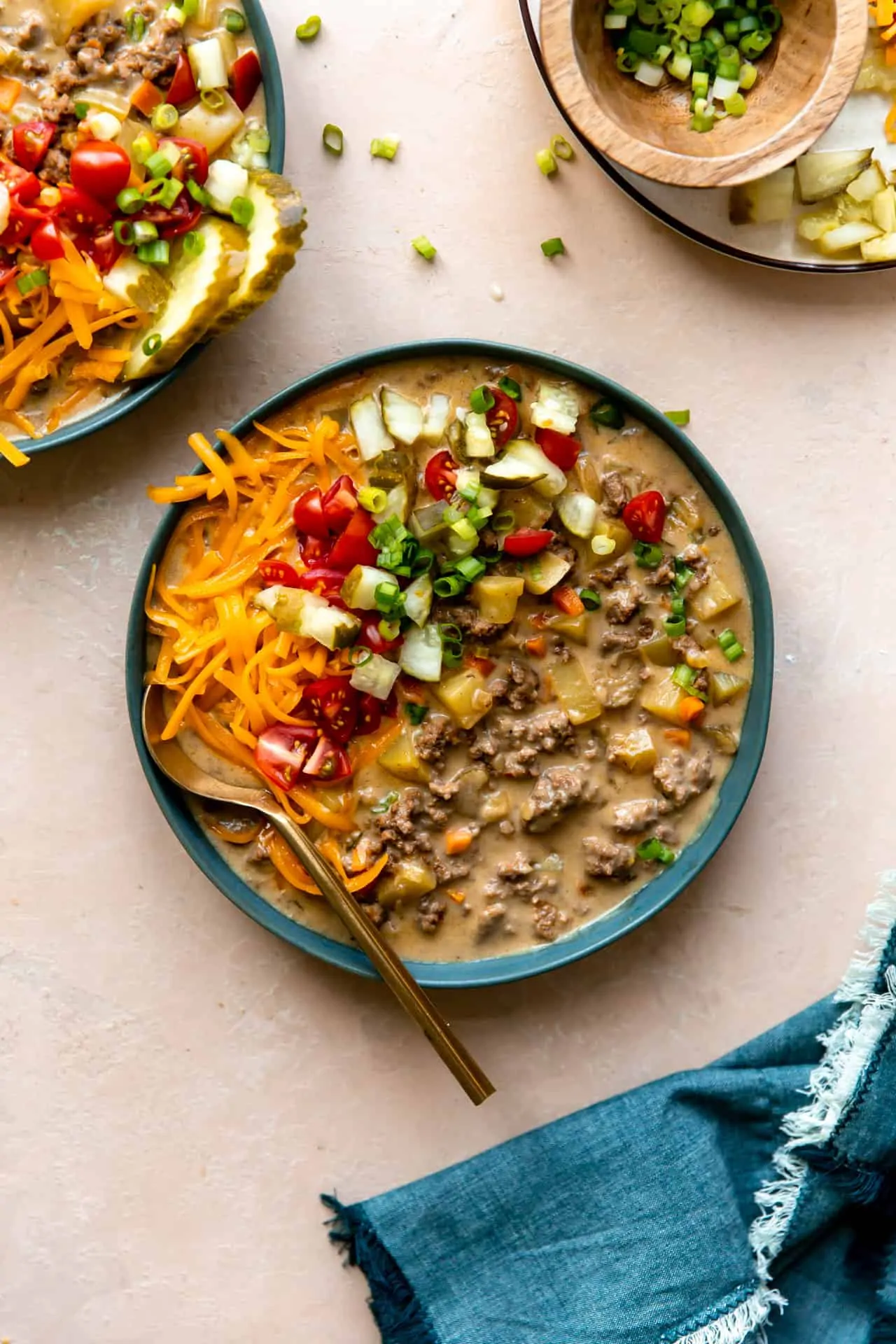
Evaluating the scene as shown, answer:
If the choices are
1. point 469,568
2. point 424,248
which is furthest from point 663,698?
point 424,248

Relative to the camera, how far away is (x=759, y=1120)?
10.7ft

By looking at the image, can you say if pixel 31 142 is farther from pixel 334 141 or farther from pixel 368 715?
pixel 368 715

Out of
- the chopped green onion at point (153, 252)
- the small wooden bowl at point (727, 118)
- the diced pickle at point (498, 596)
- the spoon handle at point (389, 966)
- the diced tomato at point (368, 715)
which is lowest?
the spoon handle at point (389, 966)

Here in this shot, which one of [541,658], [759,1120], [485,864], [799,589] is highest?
[799,589]

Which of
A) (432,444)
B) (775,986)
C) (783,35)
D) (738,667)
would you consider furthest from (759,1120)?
(783,35)

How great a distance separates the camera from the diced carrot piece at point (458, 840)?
3.03m

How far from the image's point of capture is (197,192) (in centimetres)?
292

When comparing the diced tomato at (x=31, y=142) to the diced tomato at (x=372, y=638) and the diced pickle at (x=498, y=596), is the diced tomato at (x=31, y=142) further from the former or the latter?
the diced pickle at (x=498, y=596)

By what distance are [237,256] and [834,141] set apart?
166cm

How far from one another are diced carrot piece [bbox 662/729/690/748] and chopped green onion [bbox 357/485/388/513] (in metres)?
0.97

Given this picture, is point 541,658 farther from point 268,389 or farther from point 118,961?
point 118,961

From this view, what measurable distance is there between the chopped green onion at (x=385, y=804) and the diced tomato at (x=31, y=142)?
1.89m

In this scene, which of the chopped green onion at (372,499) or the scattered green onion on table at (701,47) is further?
the scattered green onion on table at (701,47)

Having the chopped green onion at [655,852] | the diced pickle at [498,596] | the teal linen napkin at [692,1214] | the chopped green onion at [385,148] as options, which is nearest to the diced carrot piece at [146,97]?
the chopped green onion at [385,148]
